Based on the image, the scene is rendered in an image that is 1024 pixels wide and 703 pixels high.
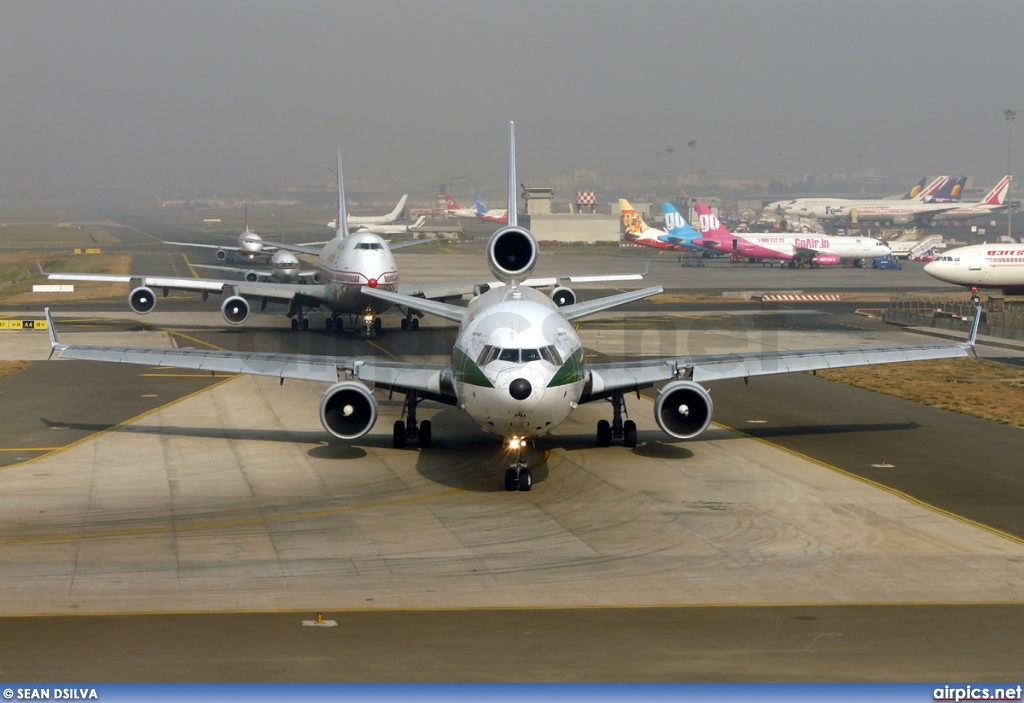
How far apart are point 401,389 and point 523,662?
1706 cm

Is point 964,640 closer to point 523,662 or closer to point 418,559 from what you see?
point 523,662

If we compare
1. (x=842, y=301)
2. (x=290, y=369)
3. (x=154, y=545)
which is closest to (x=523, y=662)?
(x=154, y=545)

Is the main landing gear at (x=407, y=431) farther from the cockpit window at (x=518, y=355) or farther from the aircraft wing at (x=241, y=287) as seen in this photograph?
the aircraft wing at (x=241, y=287)

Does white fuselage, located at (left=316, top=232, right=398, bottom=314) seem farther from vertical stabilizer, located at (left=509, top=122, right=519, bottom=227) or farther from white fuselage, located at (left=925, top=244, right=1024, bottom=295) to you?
white fuselage, located at (left=925, top=244, right=1024, bottom=295)

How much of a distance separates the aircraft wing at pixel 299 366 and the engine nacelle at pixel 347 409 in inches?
53.3

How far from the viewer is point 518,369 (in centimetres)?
2834

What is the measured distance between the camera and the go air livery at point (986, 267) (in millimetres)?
82500

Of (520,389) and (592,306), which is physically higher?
(592,306)

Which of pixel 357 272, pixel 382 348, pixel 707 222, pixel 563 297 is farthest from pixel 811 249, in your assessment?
pixel 382 348

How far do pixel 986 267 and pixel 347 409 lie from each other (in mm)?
66136

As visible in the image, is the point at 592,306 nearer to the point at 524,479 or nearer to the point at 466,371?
the point at 466,371

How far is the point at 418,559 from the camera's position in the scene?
23.9 m

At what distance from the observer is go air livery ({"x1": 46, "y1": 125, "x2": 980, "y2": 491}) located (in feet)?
94.4

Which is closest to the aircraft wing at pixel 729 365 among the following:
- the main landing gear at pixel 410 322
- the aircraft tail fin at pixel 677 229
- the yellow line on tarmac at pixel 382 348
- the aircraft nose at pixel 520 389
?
the aircraft nose at pixel 520 389
